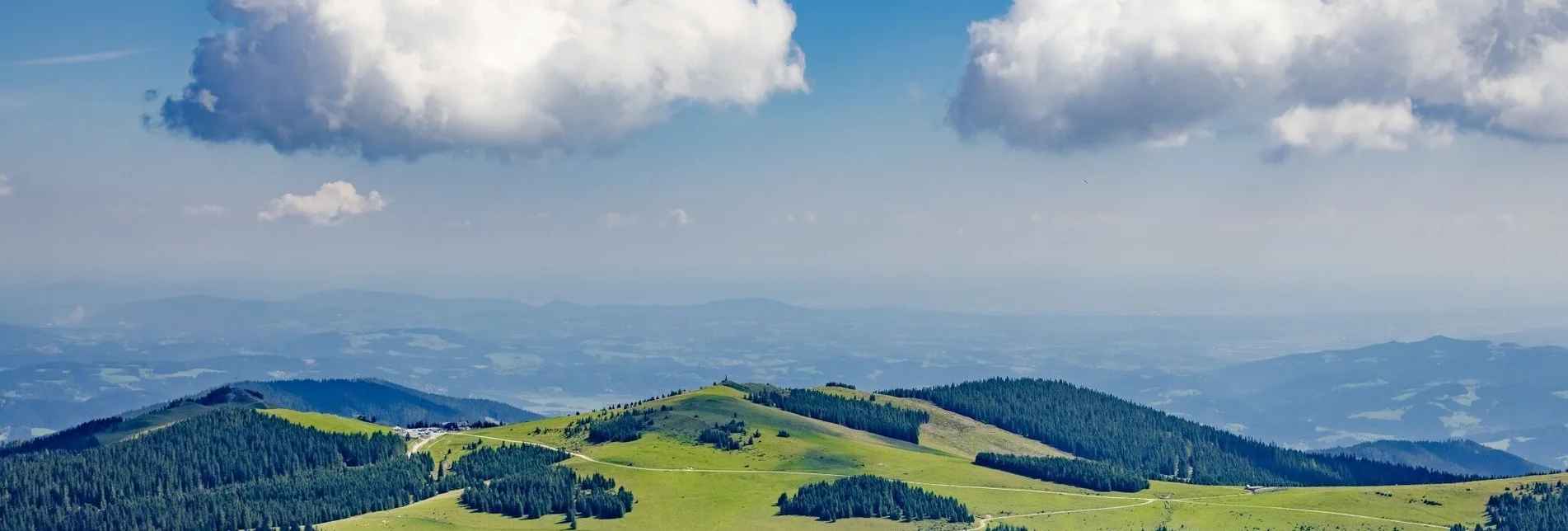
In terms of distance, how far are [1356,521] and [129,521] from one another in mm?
170176

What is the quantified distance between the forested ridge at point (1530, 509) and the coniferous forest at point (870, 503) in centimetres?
6621

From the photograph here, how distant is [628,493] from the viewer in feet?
617

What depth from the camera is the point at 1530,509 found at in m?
182

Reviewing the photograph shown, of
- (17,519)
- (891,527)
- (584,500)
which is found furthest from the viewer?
(17,519)

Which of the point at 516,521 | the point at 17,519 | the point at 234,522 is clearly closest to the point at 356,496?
the point at 234,522

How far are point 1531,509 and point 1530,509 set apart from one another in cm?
13

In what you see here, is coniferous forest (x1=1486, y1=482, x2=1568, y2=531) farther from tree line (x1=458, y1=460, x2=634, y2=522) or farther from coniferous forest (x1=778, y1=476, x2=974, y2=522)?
tree line (x1=458, y1=460, x2=634, y2=522)

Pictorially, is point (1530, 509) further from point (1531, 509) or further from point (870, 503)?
point (870, 503)

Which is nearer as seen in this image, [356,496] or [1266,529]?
[1266,529]

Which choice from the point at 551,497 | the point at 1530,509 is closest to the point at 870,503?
the point at 551,497

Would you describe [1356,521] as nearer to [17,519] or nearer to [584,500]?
[584,500]

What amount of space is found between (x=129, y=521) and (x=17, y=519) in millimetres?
21526

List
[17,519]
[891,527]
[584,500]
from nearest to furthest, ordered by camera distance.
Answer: [891,527] < [584,500] < [17,519]

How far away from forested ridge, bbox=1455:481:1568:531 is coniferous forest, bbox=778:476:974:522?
66.2m
